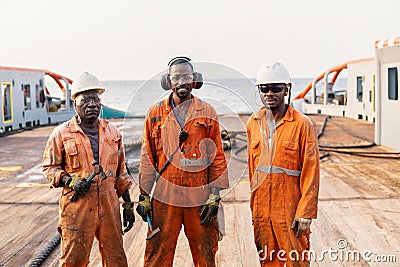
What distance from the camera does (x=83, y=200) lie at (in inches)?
116

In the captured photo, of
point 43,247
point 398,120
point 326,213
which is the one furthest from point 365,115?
point 43,247

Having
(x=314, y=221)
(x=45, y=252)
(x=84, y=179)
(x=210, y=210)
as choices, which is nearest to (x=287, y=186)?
(x=210, y=210)

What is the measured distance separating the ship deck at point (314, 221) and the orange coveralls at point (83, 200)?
905 mm

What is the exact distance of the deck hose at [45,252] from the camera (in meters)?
3.86

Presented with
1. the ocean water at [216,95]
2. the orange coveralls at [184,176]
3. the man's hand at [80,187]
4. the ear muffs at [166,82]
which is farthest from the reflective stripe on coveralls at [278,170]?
the man's hand at [80,187]

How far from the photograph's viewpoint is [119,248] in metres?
3.08

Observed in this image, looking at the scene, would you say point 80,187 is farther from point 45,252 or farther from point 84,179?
point 45,252

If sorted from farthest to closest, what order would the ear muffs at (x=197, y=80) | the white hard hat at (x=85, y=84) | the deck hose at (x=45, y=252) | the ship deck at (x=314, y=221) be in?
the ship deck at (x=314, y=221) → the deck hose at (x=45, y=252) → the ear muffs at (x=197, y=80) → the white hard hat at (x=85, y=84)

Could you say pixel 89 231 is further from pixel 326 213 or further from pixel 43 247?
pixel 326 213

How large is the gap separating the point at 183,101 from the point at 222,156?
17.9 inches

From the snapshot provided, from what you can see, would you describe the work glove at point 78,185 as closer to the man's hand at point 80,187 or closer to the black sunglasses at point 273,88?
the man's hand at point 80,187

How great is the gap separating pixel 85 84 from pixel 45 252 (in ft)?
6.04

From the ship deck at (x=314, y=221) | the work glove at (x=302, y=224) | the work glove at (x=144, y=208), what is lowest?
the ship deck at (x=314, y=221)

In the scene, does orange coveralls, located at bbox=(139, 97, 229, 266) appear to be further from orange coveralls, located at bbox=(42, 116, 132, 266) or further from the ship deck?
the ship deck
